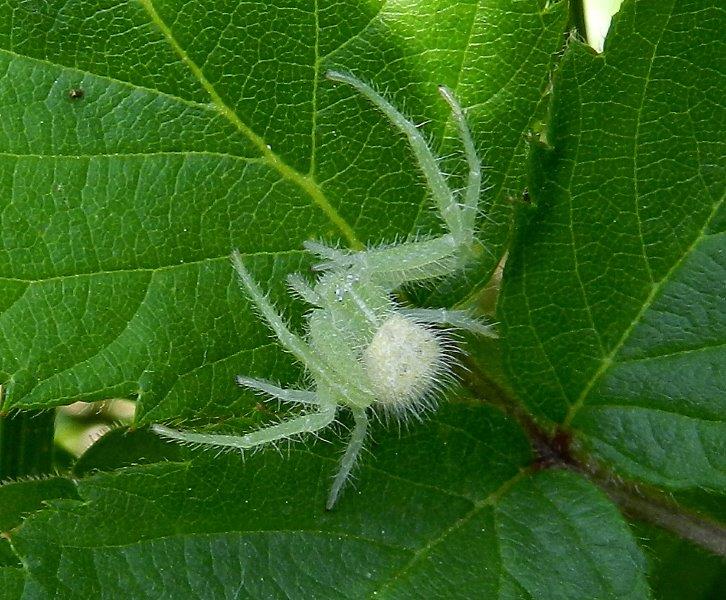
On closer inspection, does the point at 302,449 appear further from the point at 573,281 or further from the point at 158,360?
the point at 573,281

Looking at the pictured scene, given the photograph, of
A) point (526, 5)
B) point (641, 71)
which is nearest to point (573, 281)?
point (641, 71)

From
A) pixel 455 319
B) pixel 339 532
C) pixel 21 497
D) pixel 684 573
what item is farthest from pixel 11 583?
pixel 684 573

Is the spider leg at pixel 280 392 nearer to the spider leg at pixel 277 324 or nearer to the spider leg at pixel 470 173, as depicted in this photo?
the spider leg at pixel 277 324

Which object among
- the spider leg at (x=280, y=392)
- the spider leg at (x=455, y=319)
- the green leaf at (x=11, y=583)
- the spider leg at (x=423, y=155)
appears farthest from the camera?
the spider leg at (x=455, y=319)

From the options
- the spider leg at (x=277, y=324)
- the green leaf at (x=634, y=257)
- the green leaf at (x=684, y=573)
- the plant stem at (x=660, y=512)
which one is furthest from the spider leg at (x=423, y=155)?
the green leaf at (x=684, y=573)

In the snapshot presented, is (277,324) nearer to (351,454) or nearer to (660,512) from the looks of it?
(351,454)

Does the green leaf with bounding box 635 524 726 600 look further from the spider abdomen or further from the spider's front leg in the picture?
the spider's front leg
